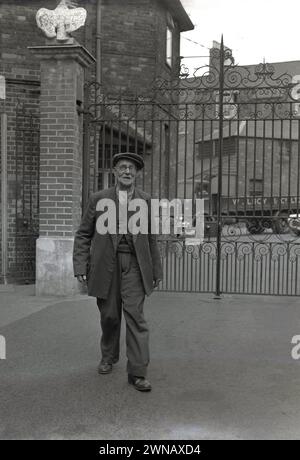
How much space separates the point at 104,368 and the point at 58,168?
13.8ft

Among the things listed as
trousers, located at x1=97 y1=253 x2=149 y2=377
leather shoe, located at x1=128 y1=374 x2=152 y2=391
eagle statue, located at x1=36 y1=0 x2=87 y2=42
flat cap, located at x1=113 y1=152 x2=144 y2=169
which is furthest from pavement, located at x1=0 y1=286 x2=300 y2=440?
eagle statue, located at x1=36 y1=0 x2=87 y2=42

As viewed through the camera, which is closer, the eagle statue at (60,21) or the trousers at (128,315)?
the trousers at (128,315)

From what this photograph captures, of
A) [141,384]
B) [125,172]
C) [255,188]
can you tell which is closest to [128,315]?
[141,384]

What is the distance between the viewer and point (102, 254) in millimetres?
4844

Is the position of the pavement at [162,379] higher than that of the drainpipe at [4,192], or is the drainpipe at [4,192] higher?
the drainpipe at [4,192]

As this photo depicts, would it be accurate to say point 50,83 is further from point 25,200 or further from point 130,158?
point 130,158

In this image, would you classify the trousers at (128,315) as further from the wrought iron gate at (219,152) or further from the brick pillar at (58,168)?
the brick pillar at (58,168)

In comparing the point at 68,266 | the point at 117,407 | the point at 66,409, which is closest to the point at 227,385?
the point at 117,407

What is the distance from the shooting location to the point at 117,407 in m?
4.22

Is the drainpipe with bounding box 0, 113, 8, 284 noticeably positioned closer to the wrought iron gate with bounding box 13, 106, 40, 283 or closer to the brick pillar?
the wrought iron gate with bounding box 13, 106, 40, 283

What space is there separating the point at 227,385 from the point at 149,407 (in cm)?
83

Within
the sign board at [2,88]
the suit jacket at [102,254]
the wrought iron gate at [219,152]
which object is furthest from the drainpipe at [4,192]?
the suit jacket at [102,254]

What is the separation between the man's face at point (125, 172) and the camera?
4.84 metres

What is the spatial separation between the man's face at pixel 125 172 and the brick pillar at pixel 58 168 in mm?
3694
